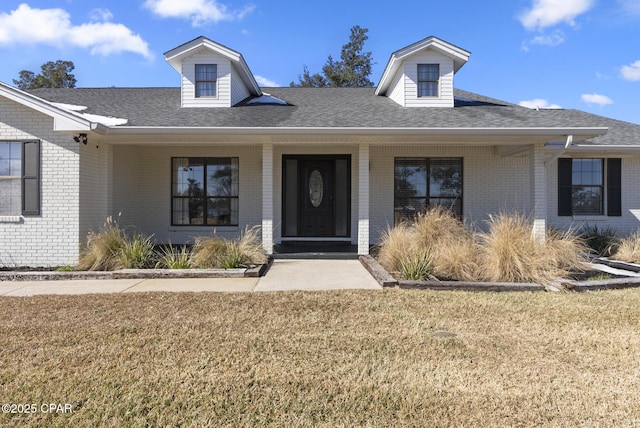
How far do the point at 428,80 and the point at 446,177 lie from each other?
2.75m

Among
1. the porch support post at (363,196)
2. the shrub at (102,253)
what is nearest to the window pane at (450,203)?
the porch support post at (363,196)

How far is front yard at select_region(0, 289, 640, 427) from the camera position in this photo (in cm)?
274

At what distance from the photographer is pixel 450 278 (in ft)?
22.9

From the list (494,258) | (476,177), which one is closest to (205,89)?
(476,177)

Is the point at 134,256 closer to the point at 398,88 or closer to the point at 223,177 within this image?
the point at 223,177

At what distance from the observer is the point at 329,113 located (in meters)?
9.97

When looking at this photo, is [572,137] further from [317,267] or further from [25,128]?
[25,128]

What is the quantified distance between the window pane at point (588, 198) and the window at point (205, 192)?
32.0 ft

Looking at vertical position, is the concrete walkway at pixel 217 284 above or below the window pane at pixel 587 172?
below

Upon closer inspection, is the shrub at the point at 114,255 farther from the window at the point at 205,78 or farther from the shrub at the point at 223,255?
the window at the point at 205,78

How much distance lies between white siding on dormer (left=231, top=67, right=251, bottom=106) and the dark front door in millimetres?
2590

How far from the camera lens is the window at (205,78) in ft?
36.3

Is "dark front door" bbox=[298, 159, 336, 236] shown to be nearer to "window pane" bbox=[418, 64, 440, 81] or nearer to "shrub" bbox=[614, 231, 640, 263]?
"window pane" bbox=[418, 64, 440, 81]

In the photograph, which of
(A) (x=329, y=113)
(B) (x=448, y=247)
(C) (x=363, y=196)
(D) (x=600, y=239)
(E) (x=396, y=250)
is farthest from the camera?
(D) (x=600, y=239)
